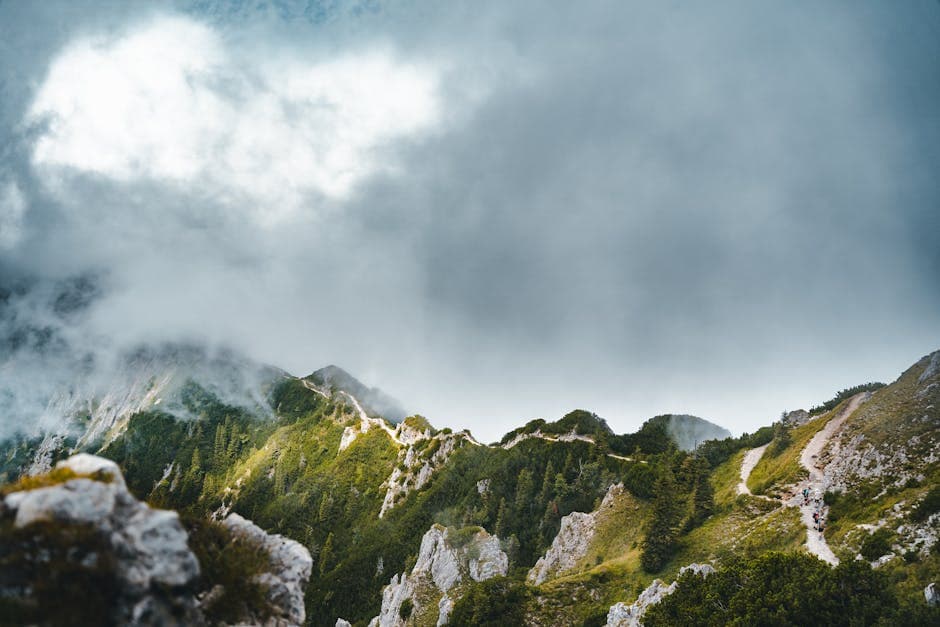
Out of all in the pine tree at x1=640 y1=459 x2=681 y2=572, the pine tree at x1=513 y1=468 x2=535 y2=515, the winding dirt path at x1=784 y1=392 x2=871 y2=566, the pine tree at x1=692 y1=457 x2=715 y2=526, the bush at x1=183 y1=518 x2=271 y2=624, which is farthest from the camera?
the pine tree at x1=513 y1=468 x2=535 y2=515

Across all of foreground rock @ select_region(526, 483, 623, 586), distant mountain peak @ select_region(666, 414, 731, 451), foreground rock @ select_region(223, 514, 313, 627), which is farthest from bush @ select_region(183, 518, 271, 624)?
distant mountain peak @ select_region(666, 414, 731, 451)

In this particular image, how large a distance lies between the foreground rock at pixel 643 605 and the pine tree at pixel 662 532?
14.6 m

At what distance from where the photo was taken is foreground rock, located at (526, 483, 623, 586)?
78438 millimetres

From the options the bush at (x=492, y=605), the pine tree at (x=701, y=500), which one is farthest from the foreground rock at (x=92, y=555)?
the pine tree at (x=701, y=500)

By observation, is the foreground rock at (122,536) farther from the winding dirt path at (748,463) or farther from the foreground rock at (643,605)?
the winding dirt path at (748,463)

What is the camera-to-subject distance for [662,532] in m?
63.4

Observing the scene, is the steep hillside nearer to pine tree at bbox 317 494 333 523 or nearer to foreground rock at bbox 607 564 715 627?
foreground rock at bbox 607 564 715 627

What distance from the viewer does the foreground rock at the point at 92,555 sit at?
11469mm

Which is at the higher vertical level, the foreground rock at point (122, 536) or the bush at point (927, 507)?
the foreground rock at point (122, 536)

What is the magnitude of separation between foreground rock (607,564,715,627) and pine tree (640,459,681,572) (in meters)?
14.6

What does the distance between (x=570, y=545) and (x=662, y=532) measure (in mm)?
22500

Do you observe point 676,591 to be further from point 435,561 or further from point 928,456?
point 435,561

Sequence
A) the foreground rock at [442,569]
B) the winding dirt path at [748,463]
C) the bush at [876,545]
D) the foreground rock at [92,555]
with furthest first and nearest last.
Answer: the foreground rock at [442,569] → the winding dirt path at [748,463] → the bush at [876,545] → the foreground rock at [92,555]

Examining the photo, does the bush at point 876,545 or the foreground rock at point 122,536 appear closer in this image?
the foreground rock at point 122,536
